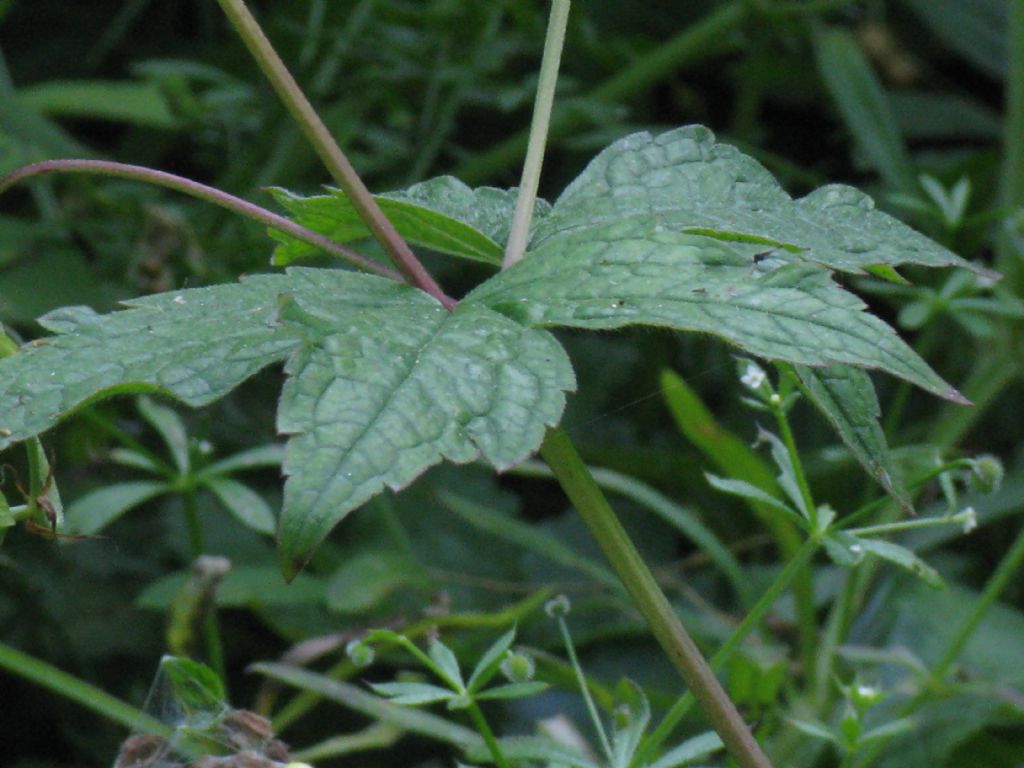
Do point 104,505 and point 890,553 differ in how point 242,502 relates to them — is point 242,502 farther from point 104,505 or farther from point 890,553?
point 890,553

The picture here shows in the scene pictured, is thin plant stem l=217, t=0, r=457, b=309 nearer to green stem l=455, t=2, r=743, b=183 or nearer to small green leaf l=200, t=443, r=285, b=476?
small green leaf l=200, t=443, r=285, b=476

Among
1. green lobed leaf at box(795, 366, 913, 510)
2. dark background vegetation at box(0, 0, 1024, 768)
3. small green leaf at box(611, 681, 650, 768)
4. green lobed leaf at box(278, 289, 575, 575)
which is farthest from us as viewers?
dark background vegetation at box(0, 0, 1024, 768)

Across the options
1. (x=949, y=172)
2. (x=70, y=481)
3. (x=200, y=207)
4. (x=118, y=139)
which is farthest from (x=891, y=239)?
(x=118, y=139)

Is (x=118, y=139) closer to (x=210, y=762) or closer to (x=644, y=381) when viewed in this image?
(x=644, y=381)

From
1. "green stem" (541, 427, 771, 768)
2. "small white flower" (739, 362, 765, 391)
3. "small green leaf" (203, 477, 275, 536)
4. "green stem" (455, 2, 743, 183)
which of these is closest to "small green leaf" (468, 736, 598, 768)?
"green stem" (541, 427, 771, 768)

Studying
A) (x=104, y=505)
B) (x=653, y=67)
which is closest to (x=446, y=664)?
(x=104, y=505)
